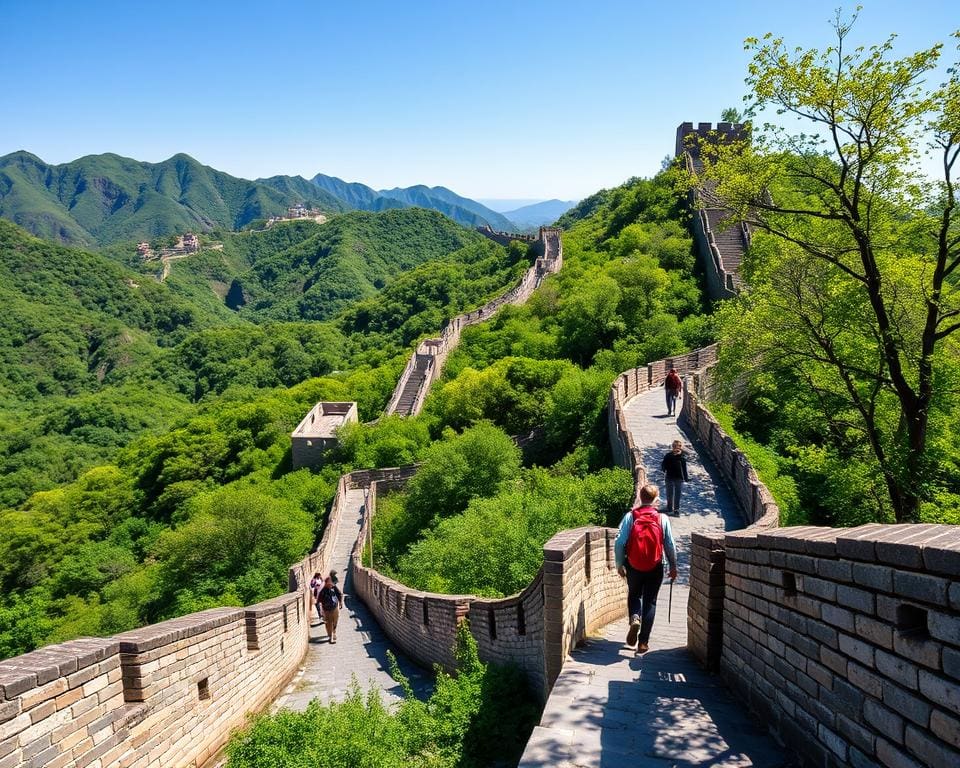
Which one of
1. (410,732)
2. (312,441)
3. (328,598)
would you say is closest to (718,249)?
(312,441)

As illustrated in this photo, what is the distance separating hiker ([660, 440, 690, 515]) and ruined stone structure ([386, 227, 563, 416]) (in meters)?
21.5

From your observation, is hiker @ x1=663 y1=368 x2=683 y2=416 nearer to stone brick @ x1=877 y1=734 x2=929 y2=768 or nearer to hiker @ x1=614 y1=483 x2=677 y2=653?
hiker @ x1=614 y1=483 x2=677 y2=653

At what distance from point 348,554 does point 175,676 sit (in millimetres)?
13559

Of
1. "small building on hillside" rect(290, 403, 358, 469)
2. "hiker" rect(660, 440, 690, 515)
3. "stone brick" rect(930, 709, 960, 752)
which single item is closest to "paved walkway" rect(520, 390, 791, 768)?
"stone brick" rect(930, 709, 960, 752)

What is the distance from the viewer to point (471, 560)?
10.5 metres

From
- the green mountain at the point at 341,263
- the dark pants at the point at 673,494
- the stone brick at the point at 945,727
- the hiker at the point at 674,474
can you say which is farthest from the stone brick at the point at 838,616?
the green mountain at the point at 341,263

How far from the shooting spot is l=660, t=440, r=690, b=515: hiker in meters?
10.2

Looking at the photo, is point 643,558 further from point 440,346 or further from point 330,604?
point 440,346

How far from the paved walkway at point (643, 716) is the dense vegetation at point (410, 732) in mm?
1060

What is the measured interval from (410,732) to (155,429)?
2739 inches

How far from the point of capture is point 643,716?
4340 mm

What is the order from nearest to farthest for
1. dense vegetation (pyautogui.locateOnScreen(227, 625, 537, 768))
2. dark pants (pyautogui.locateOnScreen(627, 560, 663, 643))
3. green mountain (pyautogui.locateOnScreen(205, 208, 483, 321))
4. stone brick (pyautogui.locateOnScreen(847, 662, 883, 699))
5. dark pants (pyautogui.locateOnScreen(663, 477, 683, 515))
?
1. stone brick (pyautogui.locateOnScreen(847, 662, 883, 699))
2. dense vegetation (pyautogui.locateOnScreen(227, 625, 537, 768))
3. dark pants (pyautogui.locateOnScreen(627, 560, 663, 643))
4. dark pants (pyautogui.locateOnScreen(663, 477, 683, 515))
5. green mountain (pyautogui.locateOnScreen(205, 208, 483, 321))

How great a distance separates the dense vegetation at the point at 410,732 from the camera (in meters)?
5.14

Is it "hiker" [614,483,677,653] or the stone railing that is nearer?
the stone railing
